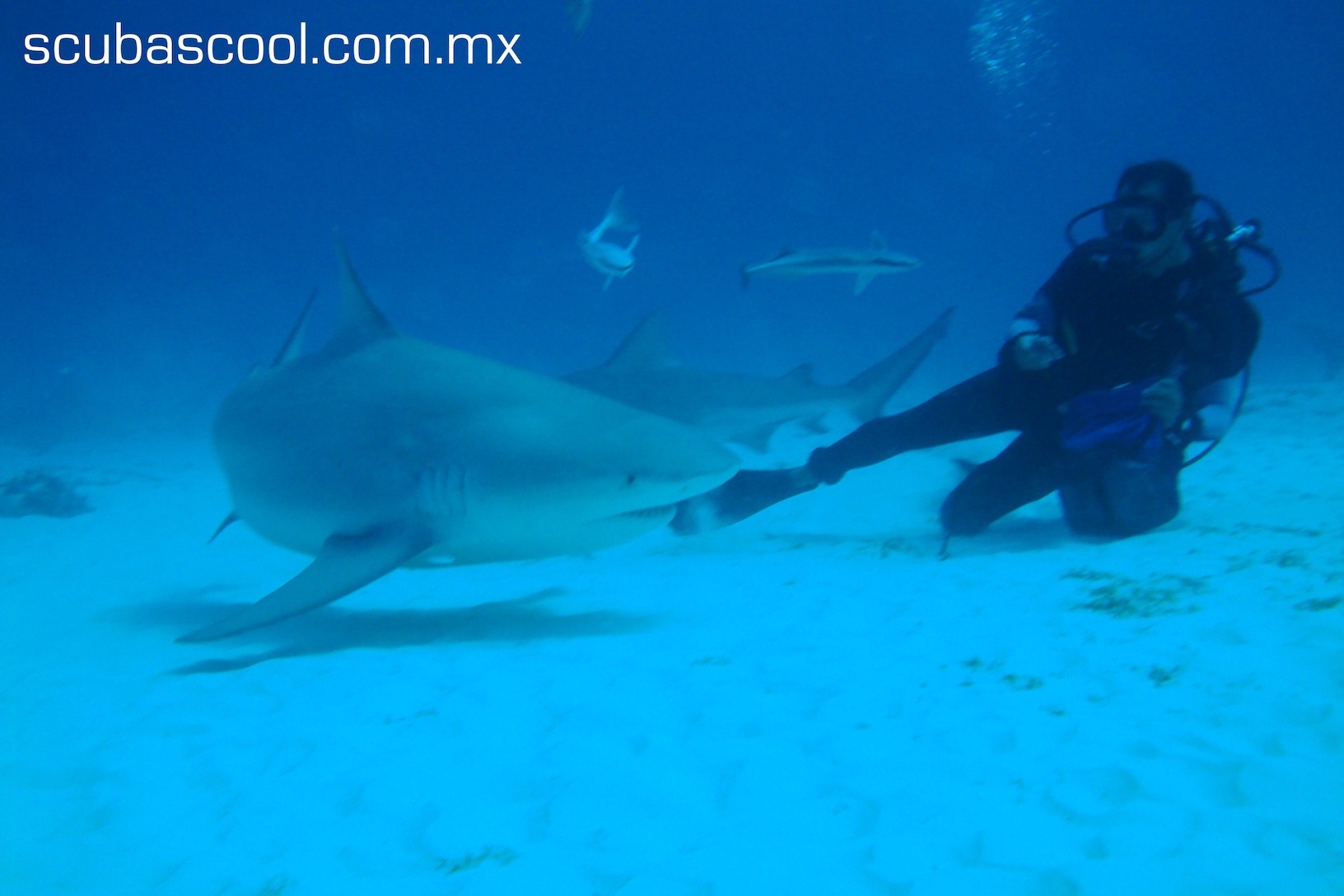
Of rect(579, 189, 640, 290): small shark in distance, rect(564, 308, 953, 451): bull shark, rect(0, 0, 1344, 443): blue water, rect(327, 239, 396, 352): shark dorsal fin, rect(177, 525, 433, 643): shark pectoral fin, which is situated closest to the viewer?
rect(177, 525, 433, 643): shark pectoral fin

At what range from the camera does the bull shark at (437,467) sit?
3230 millimetres

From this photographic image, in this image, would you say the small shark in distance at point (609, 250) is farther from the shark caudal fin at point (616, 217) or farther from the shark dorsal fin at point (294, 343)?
the shark dorsal fin at point (294, 343)

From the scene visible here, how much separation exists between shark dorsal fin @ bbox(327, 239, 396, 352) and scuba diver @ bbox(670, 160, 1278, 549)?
3.97 m

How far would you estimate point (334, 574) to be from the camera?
3.25m

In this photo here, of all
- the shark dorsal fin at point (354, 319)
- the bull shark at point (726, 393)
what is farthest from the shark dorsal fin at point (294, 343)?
the bull shark at point (726, 393)

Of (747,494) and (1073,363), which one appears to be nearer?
(1073,363)

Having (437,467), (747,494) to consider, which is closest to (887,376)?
(747,494)

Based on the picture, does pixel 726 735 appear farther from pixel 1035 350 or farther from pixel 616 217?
pixel 616 217

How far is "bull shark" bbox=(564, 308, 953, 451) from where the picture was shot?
24.8ft

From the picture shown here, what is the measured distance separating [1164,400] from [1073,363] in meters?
0.73

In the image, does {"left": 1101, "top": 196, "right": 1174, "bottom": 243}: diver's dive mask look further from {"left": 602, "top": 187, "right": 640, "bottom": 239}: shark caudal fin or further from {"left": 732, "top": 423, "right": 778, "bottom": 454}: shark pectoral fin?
{"left": 602, "top": 187, "right": 640, "bottom": 239}: shark caudal fin

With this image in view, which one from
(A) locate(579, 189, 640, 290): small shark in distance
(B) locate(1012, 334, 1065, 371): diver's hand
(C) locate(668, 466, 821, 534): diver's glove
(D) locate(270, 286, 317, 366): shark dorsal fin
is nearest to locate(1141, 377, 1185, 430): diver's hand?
(B) locate(1012, 334, 1065, 371): diver's hand

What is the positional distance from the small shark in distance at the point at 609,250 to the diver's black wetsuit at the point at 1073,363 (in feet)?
14.0

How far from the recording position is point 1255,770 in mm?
2135
